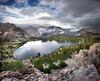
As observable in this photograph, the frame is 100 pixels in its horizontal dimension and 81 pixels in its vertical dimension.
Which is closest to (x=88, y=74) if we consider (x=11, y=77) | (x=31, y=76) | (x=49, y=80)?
(x=49, y=80)

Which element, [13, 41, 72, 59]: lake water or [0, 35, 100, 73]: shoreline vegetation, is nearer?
[0, 35, 100, 73]: shoreline vegetation

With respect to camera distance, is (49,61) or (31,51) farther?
(31,51)

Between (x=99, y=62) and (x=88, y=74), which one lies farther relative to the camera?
(x=99, y=62)

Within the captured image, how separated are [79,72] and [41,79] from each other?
161cm

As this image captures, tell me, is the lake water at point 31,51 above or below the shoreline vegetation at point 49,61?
below

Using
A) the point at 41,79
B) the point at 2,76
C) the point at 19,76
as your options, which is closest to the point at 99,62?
the point at 41,79

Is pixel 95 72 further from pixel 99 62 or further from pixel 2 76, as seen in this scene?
pixel 2 76

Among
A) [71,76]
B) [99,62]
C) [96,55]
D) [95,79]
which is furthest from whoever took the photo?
[96,55]

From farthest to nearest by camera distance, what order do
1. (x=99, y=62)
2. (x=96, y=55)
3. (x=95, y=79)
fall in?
1. (x=96, y=55)
2. (x=99, y=62)
3. (x=95, y=79)

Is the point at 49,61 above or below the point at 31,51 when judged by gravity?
above

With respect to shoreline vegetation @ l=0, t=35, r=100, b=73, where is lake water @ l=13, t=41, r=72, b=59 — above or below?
below

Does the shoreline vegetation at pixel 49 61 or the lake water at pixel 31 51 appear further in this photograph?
the lake water at pixel 31 51

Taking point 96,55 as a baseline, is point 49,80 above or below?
below

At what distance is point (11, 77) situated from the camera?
8.11 meters
